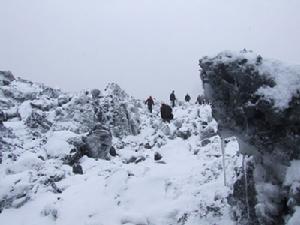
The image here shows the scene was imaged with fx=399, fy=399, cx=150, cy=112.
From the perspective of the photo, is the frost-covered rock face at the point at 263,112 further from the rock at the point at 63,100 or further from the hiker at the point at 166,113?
the rock at the point at 63,100

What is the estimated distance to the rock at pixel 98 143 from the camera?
58.3 feet

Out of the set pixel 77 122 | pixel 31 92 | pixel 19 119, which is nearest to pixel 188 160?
pixel 77 122

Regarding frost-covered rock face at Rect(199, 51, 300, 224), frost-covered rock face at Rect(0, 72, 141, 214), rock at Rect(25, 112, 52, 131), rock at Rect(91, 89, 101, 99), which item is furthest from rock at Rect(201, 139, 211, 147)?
rock at Rect(91, 89, 101, 99)

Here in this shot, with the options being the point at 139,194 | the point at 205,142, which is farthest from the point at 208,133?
the point at 139,194

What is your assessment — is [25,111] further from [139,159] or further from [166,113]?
[139,159]

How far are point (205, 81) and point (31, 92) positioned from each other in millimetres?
23496

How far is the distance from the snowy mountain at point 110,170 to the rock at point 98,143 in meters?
0.05

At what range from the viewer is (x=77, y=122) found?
23922 millimetres

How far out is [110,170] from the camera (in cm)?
1455

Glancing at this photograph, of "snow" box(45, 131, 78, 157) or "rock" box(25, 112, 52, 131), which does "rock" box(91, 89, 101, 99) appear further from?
"snow" box(45, 131, 78, 157)

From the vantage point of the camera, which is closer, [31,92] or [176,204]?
[176,204]

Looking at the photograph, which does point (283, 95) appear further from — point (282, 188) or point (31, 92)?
point (31, 92)

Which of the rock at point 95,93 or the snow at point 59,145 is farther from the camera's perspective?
the rock at point 95,93

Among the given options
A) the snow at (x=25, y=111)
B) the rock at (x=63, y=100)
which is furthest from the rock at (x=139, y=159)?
the rock at (x=63, y=100)
